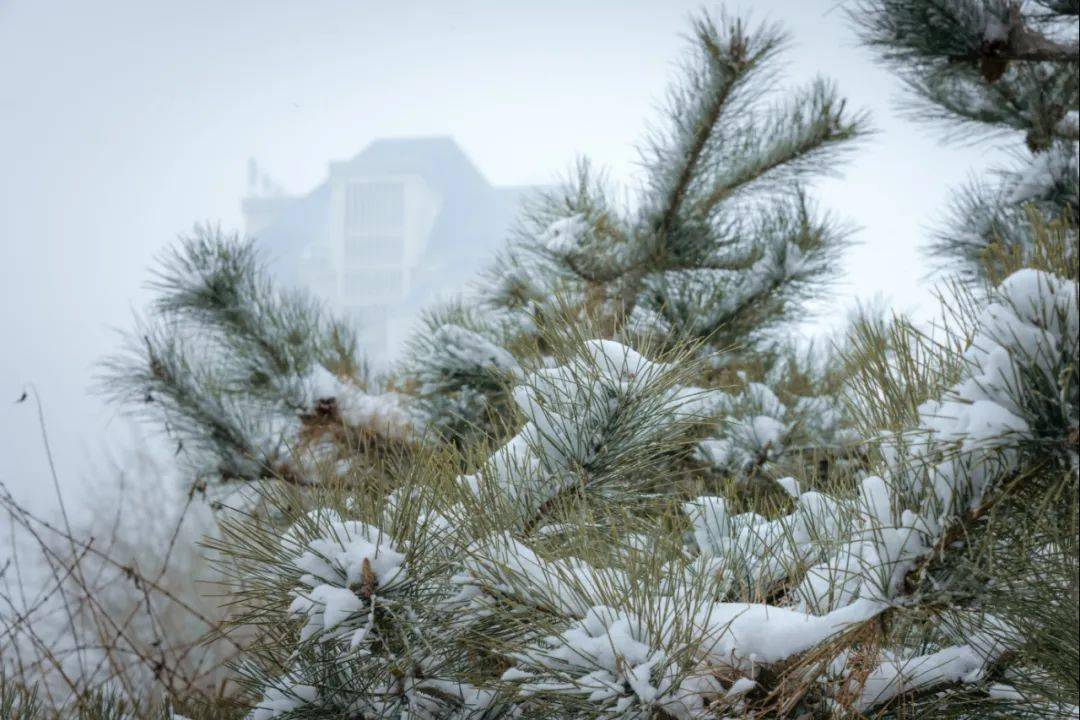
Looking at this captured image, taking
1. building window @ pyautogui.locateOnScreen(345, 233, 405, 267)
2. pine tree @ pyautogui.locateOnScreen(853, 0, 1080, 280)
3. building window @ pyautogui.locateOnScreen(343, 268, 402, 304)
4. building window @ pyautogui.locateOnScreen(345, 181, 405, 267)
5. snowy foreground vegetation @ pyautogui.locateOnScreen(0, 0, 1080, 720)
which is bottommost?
snowy foreground vegetation @ pyautogui.locateOnScreen(0, 0, 1080, 720)

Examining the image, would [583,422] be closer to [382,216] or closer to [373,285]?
[373,285]

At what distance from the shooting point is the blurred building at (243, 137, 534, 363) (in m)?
15.8

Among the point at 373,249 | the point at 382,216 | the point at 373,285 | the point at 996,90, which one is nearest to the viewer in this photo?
the point at 996,90

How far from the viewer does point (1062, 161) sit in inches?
46.8

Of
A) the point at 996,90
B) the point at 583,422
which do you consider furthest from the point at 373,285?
the point at 583,422

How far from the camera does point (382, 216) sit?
56.5 ft

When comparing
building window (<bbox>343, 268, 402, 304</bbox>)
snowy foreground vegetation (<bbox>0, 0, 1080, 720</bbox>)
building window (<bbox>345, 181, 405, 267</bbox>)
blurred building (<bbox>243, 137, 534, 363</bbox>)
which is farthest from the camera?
building window (<bbox>345, 181, 405, 267</bbox>)

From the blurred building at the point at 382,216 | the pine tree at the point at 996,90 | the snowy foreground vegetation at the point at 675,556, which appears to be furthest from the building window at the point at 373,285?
the snowy foreground vegetation at the point at 675,556

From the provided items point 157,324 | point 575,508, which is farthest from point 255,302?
point 575,508

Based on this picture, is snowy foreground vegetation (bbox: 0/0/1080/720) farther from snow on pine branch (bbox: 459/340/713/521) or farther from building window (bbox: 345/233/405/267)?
building window (bbox: 345/233/405/267)

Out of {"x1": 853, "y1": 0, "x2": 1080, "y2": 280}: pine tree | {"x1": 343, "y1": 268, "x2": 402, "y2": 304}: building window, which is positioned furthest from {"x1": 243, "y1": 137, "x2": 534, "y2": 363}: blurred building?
{"x1": 853, "y1": 0, "x2": 1080, "y2": 280}: pine tree

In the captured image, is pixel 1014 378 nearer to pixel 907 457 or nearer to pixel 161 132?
pixel 907 457

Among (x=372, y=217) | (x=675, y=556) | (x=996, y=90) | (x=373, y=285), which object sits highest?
(x=372, y=217)

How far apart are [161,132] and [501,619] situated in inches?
900
